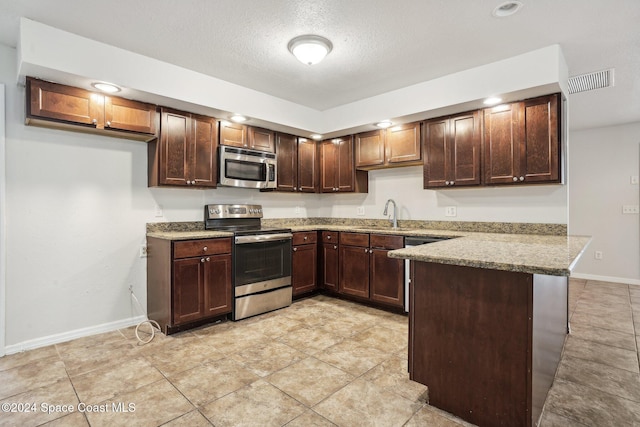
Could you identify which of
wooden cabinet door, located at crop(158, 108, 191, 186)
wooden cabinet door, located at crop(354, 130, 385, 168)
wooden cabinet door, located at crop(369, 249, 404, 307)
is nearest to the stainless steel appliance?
wooden cabinet door, located at crop(369, 249, 404, 307)

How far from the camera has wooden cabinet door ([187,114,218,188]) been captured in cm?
334

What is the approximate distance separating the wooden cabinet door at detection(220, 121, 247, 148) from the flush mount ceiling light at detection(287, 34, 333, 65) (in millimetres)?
1317

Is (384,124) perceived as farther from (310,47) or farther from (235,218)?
(235,218)

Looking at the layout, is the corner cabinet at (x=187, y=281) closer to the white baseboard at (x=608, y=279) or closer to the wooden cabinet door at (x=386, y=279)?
the wooden cabinet door at (x=386, y=279)

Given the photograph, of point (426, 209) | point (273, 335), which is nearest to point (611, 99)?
point (426, 209)

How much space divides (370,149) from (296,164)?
1014mm

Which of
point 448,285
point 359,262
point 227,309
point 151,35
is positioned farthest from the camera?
point 359,262

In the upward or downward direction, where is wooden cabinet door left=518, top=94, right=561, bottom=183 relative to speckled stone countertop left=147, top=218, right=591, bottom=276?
upward

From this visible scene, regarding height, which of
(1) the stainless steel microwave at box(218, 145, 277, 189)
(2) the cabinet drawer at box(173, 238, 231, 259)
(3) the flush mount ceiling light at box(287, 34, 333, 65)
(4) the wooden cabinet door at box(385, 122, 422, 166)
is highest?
(3) the flush mount ceiling light at box(287, 34, 333, 65)

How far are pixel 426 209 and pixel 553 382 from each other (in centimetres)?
215

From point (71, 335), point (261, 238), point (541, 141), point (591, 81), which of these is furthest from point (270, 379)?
point (591, 81)

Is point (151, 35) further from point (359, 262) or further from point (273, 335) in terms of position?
point (359, 262)

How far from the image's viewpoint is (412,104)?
3.49 meters

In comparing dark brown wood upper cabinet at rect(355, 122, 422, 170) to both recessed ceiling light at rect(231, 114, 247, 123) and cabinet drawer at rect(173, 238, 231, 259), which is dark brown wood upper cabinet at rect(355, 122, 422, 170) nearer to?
recessed ceiling light at rect(231, 114, 247, 123)
